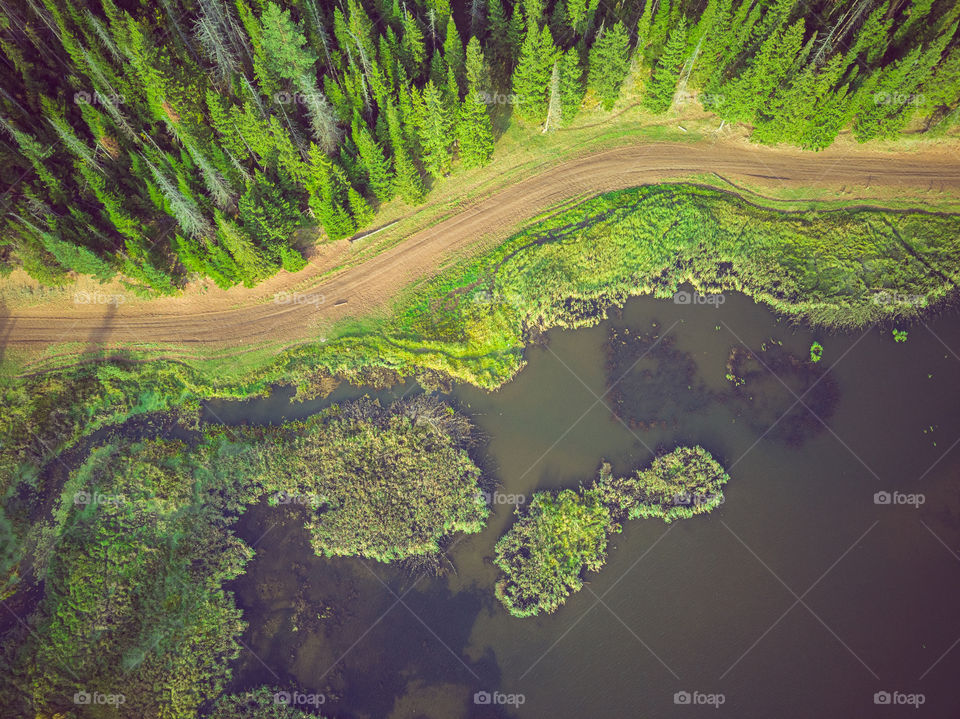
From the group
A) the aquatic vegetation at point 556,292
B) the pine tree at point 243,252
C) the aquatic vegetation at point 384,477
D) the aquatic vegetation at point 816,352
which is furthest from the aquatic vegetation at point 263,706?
the aquatic vegetation at point 816,352

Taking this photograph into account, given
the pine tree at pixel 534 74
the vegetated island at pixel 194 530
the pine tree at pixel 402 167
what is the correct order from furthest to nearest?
the pine tree at pixel 534 74 → the pine tree at pixel 402 167 → the vegetated island at pixel 194 530

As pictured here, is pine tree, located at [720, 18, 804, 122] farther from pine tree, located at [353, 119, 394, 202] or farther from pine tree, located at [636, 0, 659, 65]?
pine tree, located at [353, 119, 394, 202]

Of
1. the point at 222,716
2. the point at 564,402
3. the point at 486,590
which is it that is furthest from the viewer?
the point at 564,402

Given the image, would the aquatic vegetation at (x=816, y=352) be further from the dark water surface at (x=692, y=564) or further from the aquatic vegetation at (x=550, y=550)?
the aquatic vegetation at (x=550, y=550)

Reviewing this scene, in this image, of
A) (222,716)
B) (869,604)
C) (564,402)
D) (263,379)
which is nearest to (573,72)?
(564,402)

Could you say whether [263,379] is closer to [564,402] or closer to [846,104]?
[564,402]

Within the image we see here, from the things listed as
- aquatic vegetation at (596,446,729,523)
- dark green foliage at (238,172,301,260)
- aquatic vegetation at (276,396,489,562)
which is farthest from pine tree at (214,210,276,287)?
aquatic vegetation at (596,446,729,523)

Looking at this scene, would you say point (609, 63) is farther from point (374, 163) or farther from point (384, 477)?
point (384, 477)
